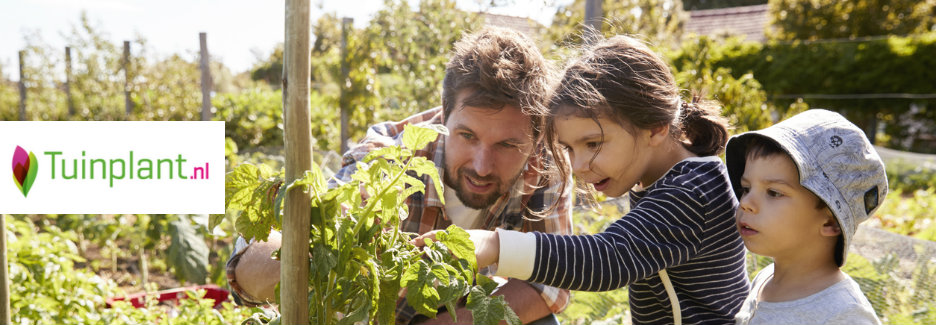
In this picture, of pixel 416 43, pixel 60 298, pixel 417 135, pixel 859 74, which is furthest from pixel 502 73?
pixel 859 74

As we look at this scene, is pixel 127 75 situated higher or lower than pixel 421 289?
higher

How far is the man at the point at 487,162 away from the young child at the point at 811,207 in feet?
1.67

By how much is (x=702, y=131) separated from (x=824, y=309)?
1.62 ft

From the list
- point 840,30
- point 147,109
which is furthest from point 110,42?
point 840,30

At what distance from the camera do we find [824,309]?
1351 mm

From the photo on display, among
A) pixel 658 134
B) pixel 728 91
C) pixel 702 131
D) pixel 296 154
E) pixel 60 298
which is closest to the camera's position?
pixel 296 154

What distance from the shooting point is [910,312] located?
2.79 m

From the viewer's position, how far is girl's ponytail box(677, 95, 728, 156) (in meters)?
1.66

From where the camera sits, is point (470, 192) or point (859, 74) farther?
point (859, 74)

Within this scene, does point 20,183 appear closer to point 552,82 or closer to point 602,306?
point 552,82

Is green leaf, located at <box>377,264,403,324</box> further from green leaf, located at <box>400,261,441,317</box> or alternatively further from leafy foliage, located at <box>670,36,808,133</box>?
leafy foliage, located at <box>670,36,808,133</box>

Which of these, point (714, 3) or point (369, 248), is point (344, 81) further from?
point (714, 3)

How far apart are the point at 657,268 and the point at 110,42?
881cm

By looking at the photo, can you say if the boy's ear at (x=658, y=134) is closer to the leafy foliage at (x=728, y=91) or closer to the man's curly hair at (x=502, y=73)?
the man's curly hair at (x=502, y=73)
